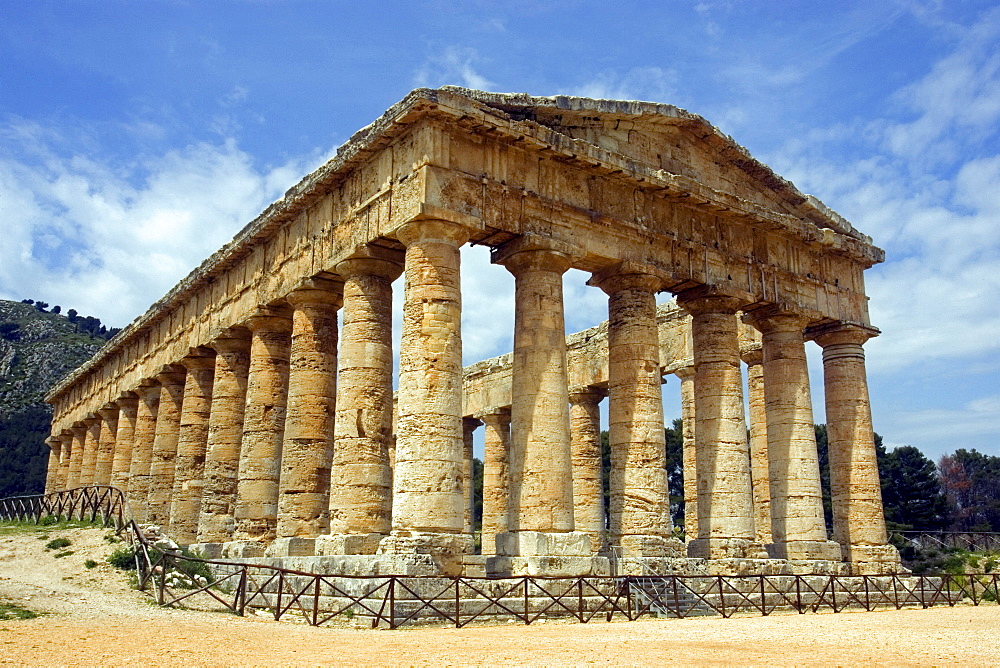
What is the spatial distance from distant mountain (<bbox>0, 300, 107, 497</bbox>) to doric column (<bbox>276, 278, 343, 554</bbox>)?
218 ft

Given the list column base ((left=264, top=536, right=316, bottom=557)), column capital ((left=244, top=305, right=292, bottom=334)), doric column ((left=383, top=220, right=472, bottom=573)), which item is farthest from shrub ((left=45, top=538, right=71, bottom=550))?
doric column ((left=383, top=220, right=472, bottom=573))

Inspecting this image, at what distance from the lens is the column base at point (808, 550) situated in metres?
22.3

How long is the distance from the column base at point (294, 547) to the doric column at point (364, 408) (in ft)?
6.54

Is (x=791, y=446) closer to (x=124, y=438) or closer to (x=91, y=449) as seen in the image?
(x=124, y=438)

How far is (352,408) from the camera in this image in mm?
18656

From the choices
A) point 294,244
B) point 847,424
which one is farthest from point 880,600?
point 294,244

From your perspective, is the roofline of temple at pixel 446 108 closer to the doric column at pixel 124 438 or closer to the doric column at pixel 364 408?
the doric column at pixel 364 408

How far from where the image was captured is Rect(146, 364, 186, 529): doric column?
95.2 feet

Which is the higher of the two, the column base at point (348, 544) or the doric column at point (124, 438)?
the doric column at point (124, 438)

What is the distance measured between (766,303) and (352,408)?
11802mm

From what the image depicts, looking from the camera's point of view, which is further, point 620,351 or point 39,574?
point 620,351

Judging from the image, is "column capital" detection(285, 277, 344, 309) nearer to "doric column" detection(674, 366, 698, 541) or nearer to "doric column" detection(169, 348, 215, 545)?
"doric column" detection(169, 348, 215, 545)

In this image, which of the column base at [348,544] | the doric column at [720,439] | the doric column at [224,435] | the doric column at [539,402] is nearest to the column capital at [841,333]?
the doric column at [720,439]

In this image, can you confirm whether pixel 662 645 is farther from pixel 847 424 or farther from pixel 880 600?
pixel 847 424
